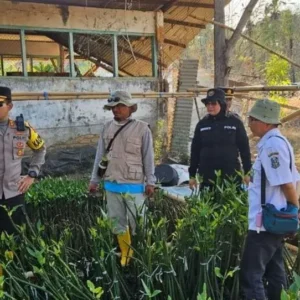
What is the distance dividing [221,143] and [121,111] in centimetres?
90

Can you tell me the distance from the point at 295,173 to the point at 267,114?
1.16 ft

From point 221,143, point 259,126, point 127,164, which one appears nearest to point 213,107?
point 221,143

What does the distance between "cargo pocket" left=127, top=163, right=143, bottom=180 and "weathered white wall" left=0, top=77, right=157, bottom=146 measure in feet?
14.0

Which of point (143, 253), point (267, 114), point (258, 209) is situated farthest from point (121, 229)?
point (267, 114)

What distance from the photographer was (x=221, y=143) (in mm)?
3705

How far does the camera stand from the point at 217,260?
8.43ft

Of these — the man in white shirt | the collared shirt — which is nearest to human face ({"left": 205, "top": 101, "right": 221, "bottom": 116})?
the collared shirt

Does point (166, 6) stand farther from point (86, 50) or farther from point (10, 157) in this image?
point (10, 157)

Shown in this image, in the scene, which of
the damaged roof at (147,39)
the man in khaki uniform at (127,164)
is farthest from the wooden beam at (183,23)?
the man in khaki uniform at (127,164)

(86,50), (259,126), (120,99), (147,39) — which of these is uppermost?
(147,39)

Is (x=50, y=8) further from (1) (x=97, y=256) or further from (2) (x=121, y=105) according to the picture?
(1) (x=97, y=256)

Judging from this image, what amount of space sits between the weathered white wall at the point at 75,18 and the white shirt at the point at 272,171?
578cm

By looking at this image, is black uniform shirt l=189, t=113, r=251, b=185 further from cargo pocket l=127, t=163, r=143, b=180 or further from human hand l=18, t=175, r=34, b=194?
human hand l=18, t=175, r=34, b=194

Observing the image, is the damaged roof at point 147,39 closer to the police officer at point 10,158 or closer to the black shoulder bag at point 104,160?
the black shoulder bag at point 104,160
